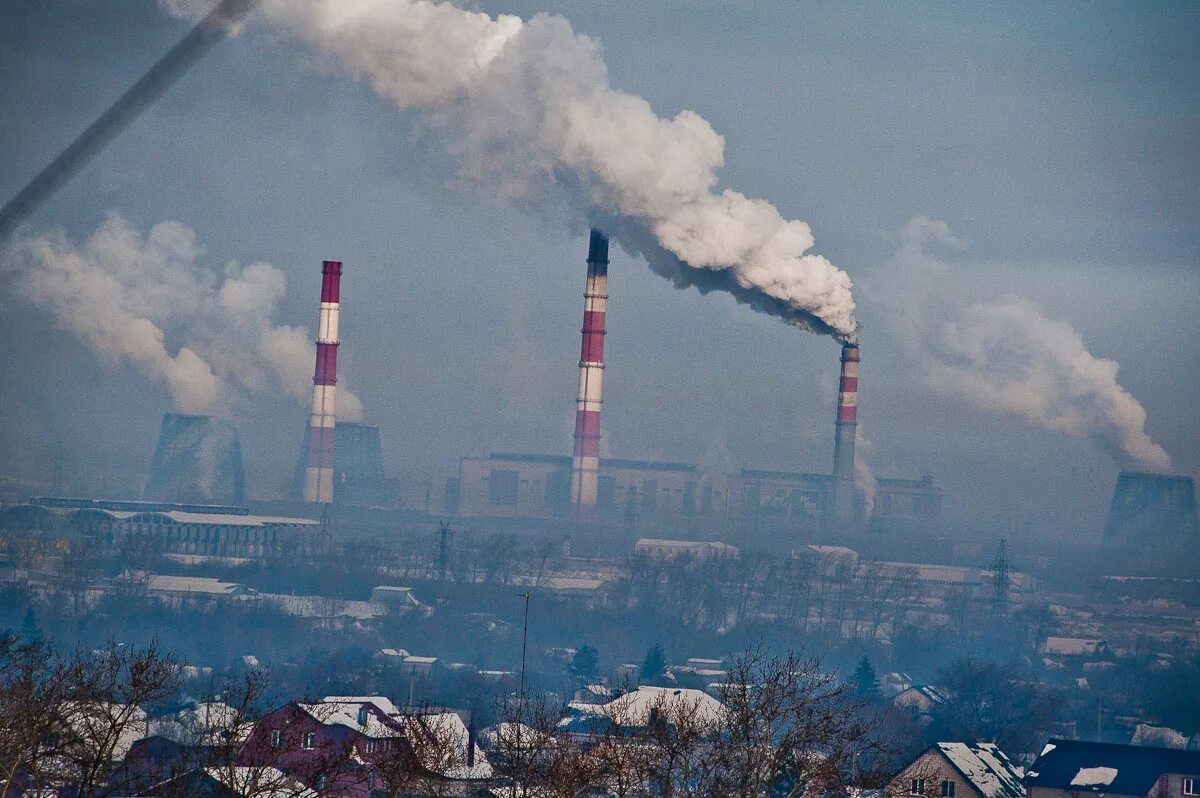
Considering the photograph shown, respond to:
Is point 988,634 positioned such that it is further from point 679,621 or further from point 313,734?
point 313,734

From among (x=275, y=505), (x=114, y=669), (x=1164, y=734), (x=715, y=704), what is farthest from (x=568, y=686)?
(x=275, y=505)

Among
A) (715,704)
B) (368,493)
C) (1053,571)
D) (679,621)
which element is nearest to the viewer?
(715,704)

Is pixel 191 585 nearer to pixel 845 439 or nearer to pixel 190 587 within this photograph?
pixel 190 587

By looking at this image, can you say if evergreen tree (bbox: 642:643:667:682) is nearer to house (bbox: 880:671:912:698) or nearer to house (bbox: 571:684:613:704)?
house (bbox: 571:684:613:704)

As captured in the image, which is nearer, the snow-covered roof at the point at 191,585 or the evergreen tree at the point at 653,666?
the evergreen tree at the point at 653,666

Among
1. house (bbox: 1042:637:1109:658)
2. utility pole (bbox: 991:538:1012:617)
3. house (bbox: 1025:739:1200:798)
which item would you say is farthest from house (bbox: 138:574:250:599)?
house (bbox: 1025:739:1200:798)

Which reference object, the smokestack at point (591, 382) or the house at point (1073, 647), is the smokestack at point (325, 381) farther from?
the house at point (1073, 647)

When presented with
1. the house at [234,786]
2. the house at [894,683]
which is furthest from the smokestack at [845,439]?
the house at [234,786]
